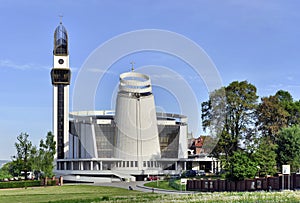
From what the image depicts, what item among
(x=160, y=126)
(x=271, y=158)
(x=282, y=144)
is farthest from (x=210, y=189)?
(x=160, y=126)

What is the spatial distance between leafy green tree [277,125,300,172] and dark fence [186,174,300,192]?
15.0 meters

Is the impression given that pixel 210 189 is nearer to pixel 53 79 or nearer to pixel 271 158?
pixel 271 158

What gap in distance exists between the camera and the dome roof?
10719 cm

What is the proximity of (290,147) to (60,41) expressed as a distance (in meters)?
65.4

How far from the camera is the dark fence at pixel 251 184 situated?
3681cm

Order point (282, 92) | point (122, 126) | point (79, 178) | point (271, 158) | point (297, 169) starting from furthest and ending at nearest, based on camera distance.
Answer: point (122, 126) < point (79, 178) < point (282, 92) < point (297, 169) < point (271, 158)

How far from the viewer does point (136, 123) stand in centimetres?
9300

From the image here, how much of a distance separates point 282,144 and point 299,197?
37034 mm

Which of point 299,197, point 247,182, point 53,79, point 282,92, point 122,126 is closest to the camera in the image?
point 299,197

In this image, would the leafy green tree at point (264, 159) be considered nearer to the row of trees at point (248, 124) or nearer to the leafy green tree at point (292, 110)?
Answer: the row of trees at point (248, 124)

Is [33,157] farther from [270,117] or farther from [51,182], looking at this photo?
[270,117]

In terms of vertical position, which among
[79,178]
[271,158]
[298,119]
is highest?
[298,119]

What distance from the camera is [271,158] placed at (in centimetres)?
5259

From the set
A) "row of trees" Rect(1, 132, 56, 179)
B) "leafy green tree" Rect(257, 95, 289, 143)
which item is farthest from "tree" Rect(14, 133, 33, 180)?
"leafy green tree" Rect(257, 95, 289, 143)
